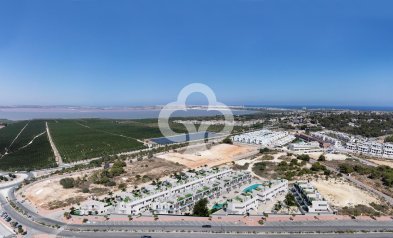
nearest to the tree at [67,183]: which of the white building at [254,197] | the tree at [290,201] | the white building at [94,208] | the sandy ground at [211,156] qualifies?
the white building at [94,208]

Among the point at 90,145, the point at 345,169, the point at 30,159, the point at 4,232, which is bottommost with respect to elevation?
the point at 4,232

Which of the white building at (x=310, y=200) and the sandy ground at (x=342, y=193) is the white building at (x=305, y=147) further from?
the white building at (x=310, y=200)

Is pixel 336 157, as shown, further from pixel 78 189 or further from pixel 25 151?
pixel 25 151

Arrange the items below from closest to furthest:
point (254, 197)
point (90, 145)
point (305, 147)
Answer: point (254, 197)
point (305, 147)
point (90, 145)

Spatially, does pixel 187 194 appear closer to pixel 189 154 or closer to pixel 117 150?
pixel 189 154

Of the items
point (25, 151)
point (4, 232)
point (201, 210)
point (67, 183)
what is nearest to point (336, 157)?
point (201, 210)
